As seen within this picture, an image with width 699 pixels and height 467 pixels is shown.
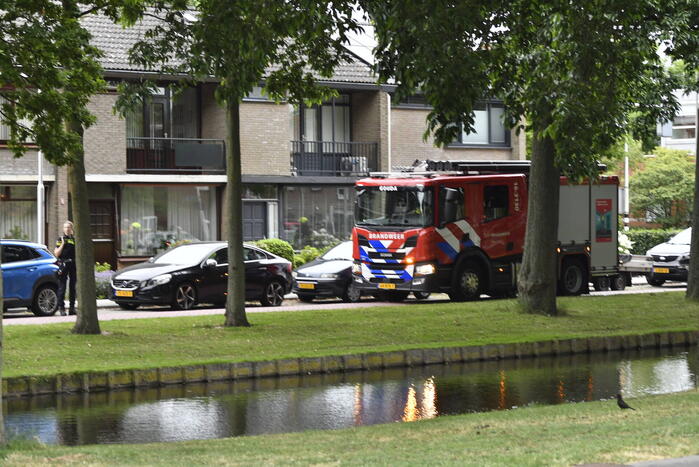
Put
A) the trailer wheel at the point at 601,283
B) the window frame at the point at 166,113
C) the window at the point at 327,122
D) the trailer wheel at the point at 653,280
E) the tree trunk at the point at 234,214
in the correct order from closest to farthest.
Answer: the tree trunk at the point at 234,214 < the trailer wheel at the point at 601,283 < the trailer wheel at the point at 653,280 < the window frame at the point at 166,113 < the window at the point at 327,122

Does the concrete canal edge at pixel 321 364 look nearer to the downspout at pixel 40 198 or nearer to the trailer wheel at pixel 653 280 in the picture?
the trailer wheel at pixel 653 280

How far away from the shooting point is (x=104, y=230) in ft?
126

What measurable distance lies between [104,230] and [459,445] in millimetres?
29716

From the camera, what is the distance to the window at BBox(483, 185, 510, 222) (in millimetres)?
29406

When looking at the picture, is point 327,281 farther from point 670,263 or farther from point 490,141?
point 490,141

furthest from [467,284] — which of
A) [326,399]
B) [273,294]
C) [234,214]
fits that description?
[326,399]

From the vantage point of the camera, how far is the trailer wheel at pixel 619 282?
112ft

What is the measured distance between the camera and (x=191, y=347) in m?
18.5

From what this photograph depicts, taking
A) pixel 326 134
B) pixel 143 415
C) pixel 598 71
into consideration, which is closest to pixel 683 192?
pixel 326 134

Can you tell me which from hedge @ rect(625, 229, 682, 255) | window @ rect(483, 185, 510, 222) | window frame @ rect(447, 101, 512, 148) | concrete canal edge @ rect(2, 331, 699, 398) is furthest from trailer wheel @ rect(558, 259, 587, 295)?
hedge @ rect(625, 229, 682, 255)

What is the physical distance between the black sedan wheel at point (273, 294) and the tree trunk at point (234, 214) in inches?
338

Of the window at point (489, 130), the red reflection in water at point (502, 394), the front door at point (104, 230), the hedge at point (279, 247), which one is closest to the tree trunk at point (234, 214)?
the red reflection in water at point (502, 394)

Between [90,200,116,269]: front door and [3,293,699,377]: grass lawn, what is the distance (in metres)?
15.1

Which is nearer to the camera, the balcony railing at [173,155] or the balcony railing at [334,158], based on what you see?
the balcony railing at [173,155]
